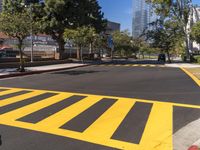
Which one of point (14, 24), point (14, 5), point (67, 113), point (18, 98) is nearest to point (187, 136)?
point (67, 113)

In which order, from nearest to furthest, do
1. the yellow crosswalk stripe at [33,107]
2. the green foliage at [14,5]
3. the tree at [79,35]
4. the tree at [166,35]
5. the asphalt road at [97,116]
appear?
the asphalt road at [97,116] < the yellow crosswalk stripe at [33,107] < the tree at [79,35] < the green foliage at [14,5] < the tree at [166,35]

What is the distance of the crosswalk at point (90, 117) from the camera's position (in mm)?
7332

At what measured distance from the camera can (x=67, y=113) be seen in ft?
32.0

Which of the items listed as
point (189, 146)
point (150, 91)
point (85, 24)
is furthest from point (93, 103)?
point (85, 24)

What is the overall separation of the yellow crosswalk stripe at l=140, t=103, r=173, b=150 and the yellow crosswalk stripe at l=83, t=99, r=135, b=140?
72cm

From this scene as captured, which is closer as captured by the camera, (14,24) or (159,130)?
(159,130)

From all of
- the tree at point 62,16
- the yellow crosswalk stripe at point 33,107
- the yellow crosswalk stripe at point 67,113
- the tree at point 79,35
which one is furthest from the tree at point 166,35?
the yellow crosswalk stripe at point 67,113

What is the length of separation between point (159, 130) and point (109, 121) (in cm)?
134

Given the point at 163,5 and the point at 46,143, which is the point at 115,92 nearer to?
the point at 46,143

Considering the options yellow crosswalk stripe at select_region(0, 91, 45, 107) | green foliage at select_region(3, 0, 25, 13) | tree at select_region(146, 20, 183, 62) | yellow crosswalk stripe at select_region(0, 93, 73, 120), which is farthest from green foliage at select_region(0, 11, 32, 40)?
tree at select_region(146, 20, 183, 62)

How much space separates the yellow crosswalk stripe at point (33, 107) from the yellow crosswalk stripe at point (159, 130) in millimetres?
3234

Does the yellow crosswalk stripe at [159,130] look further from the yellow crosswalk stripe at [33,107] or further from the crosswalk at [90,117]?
the yellow crosswalk stripe at [33,107]

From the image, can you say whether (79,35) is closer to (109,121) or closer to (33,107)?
(33,107)

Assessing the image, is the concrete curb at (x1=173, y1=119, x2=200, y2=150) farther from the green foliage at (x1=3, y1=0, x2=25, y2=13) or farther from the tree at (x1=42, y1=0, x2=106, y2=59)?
the green foliage at (x1=3, y1=0, x2=25, y2=13)
